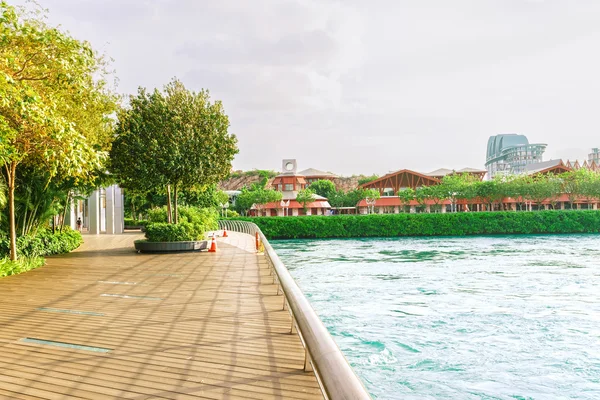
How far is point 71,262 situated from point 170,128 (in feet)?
17.3

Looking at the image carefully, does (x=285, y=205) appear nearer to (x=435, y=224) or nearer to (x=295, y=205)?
(x=295, y=205)

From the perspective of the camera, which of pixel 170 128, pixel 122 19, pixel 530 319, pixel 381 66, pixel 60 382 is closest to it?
pixel 60 382

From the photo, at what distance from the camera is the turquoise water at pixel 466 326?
7605 millimetres

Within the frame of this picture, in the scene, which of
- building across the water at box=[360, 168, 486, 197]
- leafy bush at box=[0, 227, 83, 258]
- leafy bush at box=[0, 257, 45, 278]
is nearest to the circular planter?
leafy bush at box=[0, 227, 83, 258]

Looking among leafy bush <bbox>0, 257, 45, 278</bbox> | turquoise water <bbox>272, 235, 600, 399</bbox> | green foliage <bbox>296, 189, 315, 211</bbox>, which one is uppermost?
green foliage <bbox>296, 189, 315, 211</bbox>

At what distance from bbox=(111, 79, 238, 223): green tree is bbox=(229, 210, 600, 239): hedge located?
24.5 meters

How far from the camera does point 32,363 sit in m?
4.61

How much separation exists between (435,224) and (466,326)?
107ft

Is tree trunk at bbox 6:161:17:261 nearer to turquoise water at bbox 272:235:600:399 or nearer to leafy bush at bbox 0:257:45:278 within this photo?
leafy bush at bbox 0:257:45:278

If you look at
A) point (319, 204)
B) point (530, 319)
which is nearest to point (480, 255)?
point (530, 319)

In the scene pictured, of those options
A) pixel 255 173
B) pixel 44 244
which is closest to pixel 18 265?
pixel 44 244

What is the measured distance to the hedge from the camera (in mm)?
41906

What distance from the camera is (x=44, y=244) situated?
607 inches

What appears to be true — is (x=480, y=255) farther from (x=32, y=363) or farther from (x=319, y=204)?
(x=319, y=204)
